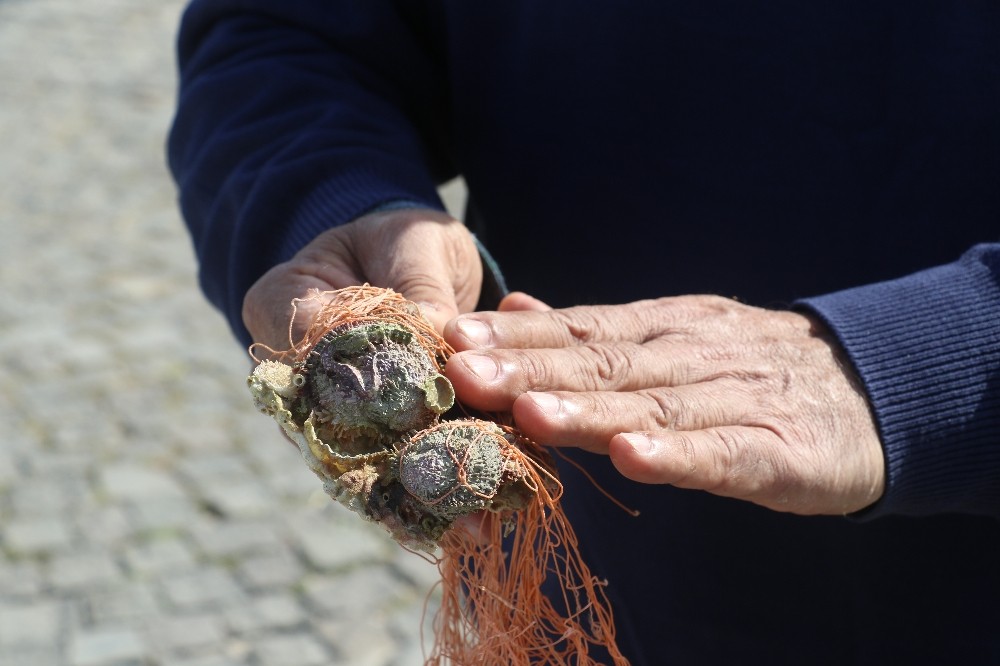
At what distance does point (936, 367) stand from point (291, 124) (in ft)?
4.52

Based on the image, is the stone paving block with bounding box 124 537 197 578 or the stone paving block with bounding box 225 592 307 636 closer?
the stone paving block with bounding box 225 592 307 636

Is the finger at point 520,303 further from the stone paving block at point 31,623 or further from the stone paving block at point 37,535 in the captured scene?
the stone paving block at point 37,535

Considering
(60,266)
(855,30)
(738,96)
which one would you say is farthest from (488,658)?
(60,266)

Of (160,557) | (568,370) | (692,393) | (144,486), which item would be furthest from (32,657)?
(692,393)

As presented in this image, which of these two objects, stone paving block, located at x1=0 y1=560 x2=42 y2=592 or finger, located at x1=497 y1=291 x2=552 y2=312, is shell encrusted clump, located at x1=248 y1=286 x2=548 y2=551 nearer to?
finger, located at x1=497 y1=291 x2=552 y2=312

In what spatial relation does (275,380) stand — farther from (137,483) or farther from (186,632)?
(137,483)

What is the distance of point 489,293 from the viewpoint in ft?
6.95

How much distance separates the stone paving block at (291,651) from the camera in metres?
3.72

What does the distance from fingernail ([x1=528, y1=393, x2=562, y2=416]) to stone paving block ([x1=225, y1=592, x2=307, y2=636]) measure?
8.87 ft

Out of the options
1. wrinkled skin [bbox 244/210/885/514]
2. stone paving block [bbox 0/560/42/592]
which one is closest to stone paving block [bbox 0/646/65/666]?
stone paving block [bbox 0/560/42/592]

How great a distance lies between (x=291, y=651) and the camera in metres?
3.77

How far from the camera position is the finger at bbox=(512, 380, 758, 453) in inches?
58.3

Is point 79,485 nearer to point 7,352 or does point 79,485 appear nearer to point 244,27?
point 7,352

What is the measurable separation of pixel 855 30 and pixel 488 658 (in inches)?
54.9
